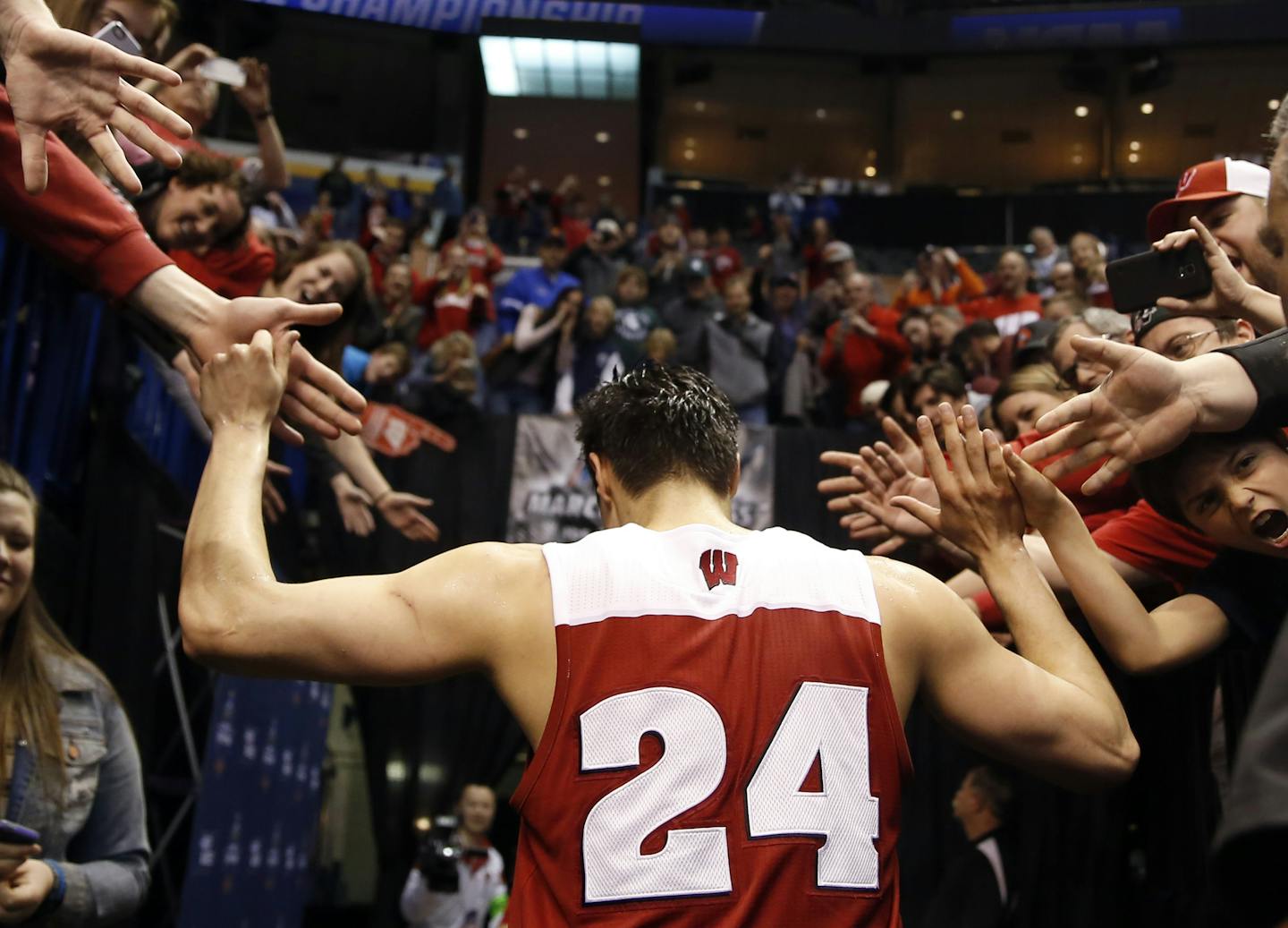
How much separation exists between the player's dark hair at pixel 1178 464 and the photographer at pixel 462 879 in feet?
17.7

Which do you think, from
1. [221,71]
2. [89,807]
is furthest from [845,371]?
[89,807]

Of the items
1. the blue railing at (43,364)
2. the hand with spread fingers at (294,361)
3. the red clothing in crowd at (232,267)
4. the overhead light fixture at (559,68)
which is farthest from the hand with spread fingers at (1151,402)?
the overhead light fixture at (559,68)

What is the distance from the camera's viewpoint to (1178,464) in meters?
2.35

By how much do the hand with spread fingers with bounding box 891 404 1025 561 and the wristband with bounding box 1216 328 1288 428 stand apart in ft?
1.34

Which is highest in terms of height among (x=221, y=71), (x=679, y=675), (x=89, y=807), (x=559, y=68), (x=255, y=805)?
(x=559, y=68)

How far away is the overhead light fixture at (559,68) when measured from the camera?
20.0m

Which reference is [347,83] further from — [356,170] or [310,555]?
[310,555]

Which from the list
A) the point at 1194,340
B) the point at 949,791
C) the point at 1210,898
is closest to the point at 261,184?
the point at 1194,340

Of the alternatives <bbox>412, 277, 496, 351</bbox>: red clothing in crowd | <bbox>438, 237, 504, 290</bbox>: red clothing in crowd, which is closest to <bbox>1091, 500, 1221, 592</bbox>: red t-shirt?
<bbox>412, 277, 496, 351</bbox>: red clothing in crowd

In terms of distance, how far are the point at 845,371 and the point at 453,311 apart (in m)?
2.96

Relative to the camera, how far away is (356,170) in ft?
66.4

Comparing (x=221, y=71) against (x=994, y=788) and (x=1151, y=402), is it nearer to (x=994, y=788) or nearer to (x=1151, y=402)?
(x=1151, y=402)

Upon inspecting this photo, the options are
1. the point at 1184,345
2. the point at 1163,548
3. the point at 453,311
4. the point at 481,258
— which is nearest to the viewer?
the point at 1184,345

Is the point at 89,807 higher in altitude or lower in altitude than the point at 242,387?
lower
